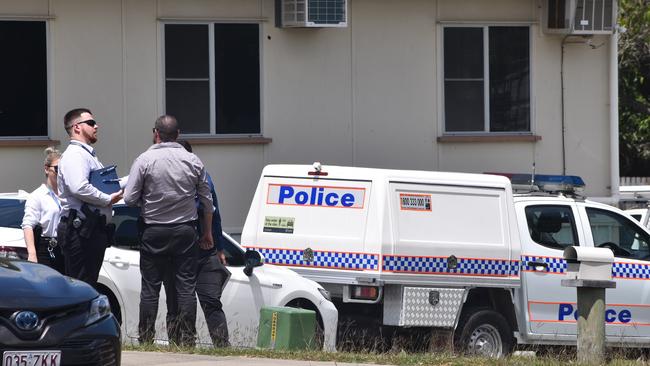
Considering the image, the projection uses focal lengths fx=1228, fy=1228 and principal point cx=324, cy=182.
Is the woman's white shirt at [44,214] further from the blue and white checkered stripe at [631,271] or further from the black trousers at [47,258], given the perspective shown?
the blue and white checkered stripe at [631,271]

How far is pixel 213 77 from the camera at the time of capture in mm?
16359

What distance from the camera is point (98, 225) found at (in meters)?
9.21

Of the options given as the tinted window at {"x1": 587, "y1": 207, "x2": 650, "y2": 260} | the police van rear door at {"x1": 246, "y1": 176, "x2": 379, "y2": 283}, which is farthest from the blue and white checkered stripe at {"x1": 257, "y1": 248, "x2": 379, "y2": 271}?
the tinted window at {"x1": 587, "y1": 207, "x2": 650, "y2": 260}

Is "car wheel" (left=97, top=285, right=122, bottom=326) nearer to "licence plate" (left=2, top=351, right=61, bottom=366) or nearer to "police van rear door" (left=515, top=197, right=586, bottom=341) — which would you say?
"licence plate" (left=2, top=351, right=61, bottom=366)

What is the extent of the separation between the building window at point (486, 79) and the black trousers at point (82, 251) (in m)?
8.90

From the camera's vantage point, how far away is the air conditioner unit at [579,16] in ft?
56.6

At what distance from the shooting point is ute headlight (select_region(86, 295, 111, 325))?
7.25m

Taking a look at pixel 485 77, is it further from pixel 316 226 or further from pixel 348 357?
pixel 348 357

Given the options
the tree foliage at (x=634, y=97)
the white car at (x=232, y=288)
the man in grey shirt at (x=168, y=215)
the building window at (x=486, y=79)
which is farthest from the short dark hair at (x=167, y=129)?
the tree foliage at (x=634, y=97)

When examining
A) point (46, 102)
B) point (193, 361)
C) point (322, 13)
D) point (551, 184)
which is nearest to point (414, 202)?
point (551, 184)

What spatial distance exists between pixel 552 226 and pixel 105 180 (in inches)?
196

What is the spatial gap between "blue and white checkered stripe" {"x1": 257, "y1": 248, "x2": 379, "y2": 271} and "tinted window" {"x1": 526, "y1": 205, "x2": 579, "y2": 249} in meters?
2.06

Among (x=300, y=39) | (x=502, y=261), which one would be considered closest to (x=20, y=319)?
(x=502, y=261)

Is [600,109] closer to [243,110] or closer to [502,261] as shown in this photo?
[243,110]
